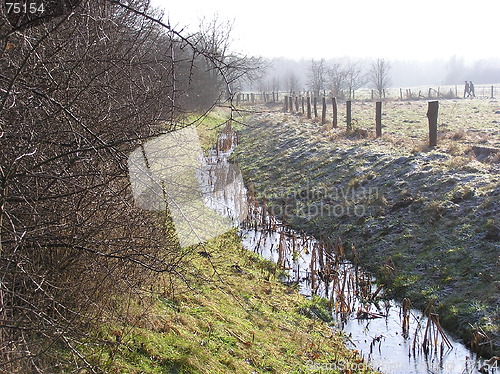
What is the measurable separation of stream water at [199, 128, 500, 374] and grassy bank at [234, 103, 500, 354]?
1.22 ft

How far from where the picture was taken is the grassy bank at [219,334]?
4.21m

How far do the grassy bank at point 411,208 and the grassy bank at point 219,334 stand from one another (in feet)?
6.06

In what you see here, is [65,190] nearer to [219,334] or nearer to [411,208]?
[219,334]

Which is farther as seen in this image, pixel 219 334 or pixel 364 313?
pixel 364 313

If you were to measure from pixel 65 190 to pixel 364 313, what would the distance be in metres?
4.76

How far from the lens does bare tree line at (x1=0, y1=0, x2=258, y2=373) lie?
302cm

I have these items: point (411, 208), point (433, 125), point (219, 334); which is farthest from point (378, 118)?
point (219, 334)

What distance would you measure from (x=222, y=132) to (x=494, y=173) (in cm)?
1937

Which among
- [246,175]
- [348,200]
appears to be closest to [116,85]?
[348,200]

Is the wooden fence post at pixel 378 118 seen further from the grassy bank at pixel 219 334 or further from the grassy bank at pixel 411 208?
the grassy bank at pixel 219 334

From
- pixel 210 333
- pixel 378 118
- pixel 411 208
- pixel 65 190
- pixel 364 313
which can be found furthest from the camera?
pixel 378 118

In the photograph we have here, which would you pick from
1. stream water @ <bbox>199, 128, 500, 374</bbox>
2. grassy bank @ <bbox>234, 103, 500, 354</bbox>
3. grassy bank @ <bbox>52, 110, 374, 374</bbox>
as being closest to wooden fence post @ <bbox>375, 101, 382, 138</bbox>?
grassy bank @ <bbox>234, 103, 500, 354</bbox>

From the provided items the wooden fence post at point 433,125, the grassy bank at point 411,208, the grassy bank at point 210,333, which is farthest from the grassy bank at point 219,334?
the wooden fence post at point 433,125

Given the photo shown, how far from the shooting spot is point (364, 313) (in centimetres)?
688
